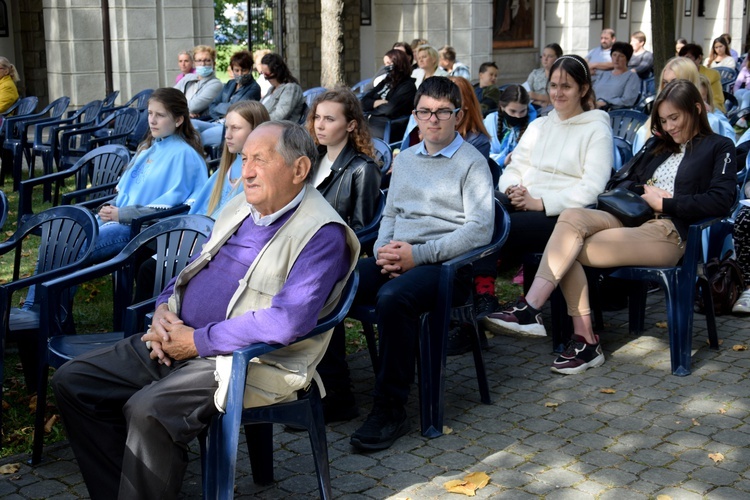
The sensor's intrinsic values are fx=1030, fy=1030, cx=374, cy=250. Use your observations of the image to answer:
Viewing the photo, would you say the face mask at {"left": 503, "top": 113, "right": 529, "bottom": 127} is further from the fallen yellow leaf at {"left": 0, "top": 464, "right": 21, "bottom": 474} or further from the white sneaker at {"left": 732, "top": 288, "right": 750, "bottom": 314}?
the fallen yellow leaf at {"left": 0, "top": 464, "right": 21, "bottom": 474}

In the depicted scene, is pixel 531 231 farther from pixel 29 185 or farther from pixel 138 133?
pixel 138 133

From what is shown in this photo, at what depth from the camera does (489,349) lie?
599 cm

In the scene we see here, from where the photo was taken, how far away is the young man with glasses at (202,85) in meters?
12.5

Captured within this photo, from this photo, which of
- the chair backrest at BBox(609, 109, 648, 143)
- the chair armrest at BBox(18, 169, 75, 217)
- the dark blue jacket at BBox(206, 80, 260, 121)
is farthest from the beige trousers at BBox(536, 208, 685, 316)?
the dark blue jacket at BBox(206, 80, 260, 121)

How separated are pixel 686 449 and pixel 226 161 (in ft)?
9.46

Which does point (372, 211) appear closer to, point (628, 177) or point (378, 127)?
point (628, 177)

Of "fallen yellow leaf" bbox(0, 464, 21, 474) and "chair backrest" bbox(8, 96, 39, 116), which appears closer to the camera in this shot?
"fallen yellow leaf" bbox(0, 464, 21, 474)

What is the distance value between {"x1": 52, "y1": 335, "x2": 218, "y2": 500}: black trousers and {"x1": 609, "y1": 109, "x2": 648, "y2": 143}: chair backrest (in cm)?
562

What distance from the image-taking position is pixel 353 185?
207 inches

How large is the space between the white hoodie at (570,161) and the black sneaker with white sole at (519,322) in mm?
774

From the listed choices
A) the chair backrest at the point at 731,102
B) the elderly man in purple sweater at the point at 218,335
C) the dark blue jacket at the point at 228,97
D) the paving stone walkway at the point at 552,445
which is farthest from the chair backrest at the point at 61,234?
the chair backrest at the point at 731,102

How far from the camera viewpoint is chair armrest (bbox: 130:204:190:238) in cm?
610

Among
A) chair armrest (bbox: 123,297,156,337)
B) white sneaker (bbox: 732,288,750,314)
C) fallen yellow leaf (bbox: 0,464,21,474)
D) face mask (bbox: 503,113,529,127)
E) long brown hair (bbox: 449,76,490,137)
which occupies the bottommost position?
fallen yellow leaf (bbox: 0,464,21,474)

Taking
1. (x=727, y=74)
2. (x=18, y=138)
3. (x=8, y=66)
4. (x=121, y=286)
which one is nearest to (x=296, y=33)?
(x=727, y=74)
